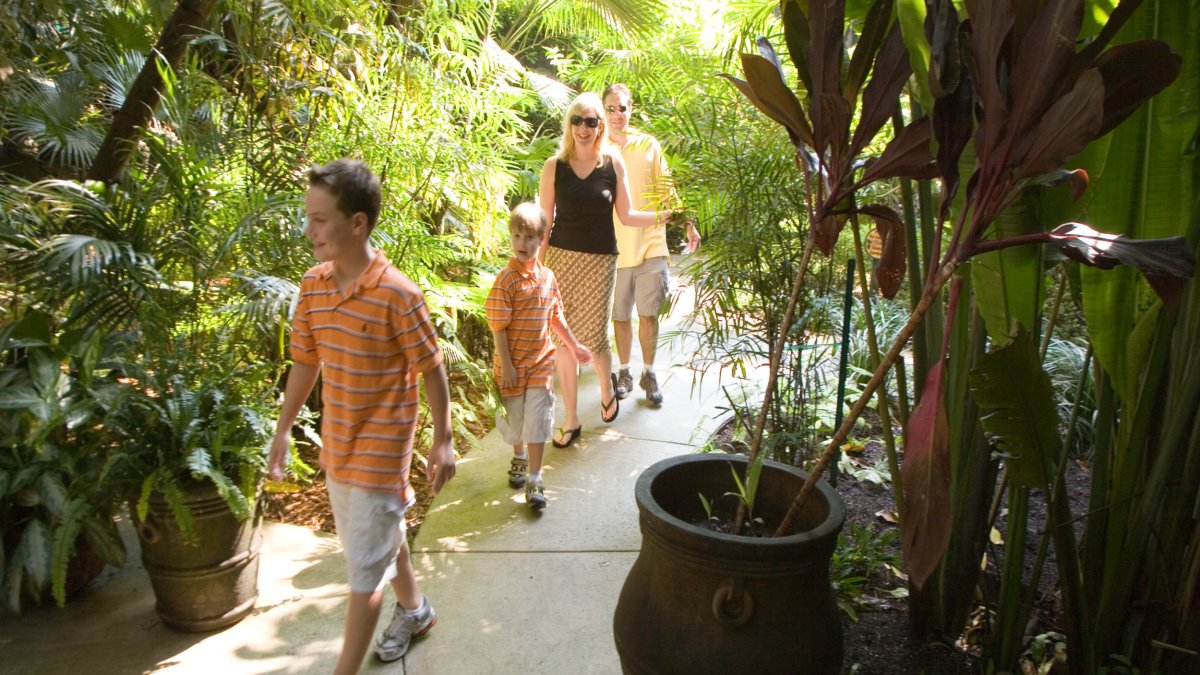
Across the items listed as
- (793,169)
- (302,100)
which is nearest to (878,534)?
(793,169)

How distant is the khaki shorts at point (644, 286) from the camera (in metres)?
5.06

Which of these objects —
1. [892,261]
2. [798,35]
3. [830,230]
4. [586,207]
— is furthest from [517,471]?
[798,35]

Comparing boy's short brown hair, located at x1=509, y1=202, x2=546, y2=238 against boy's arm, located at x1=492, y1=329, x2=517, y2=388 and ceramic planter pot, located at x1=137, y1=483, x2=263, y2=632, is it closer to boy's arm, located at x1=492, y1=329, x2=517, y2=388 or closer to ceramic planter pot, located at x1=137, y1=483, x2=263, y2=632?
boy's arm, located at x1=492, y1=329, x2=517, y2=388

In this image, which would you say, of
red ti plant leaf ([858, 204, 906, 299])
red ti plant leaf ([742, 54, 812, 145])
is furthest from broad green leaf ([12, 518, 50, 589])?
red ti plant leaf ([858, 204, 906, 299])

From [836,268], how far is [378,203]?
239cm

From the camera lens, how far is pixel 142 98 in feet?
12.2

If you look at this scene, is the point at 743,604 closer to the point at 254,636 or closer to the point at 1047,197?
the point at 1047,197

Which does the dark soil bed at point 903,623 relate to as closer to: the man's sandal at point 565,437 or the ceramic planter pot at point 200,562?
the man's sandal at point 565,437

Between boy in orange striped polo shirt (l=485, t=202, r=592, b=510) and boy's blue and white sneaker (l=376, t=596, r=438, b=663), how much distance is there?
1.01 metres

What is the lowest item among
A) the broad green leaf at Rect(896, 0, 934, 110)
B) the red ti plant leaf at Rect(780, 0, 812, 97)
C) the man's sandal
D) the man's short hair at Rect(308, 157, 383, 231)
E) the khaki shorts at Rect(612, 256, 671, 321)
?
the man's sandal

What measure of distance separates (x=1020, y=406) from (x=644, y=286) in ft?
11.1

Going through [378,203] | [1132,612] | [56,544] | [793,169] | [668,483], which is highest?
[793,169]

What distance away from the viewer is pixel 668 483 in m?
2.37

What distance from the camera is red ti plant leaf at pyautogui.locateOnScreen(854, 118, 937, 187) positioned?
1.85 meters
